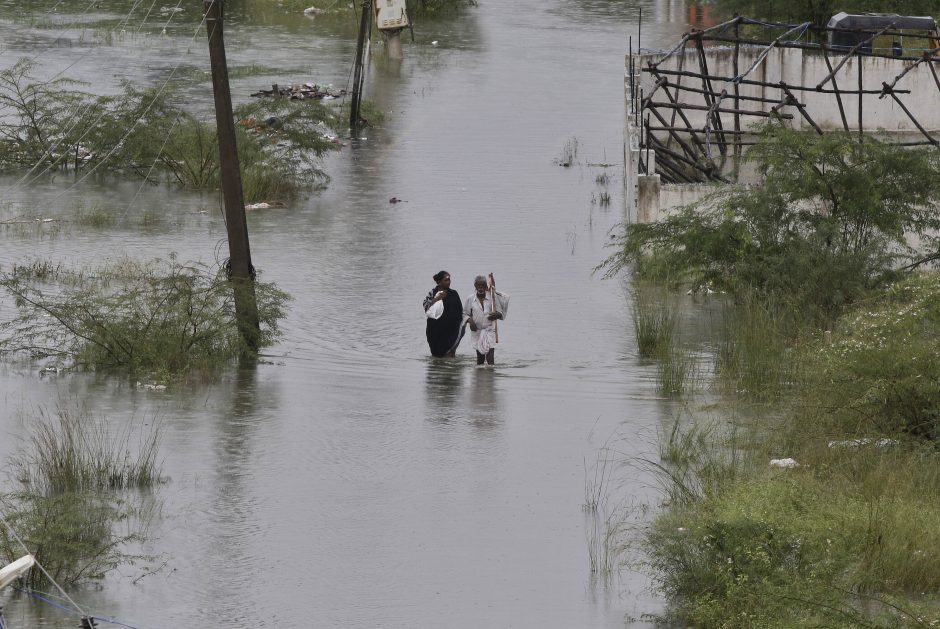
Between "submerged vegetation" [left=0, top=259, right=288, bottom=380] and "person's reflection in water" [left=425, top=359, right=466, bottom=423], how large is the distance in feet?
6.32

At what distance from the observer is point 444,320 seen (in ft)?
53.9

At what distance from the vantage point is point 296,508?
36.0 ft

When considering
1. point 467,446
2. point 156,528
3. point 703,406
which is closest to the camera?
point 156,528

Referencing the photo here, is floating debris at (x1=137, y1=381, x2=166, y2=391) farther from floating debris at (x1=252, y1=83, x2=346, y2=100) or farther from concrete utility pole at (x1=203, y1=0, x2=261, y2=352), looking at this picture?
floating debris at (x1=252, y1=83, x2=346, y2=100)

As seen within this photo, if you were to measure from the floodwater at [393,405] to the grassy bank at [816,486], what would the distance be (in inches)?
19.5

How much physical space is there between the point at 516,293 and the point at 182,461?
348 inches

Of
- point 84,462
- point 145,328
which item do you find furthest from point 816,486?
point 145,328

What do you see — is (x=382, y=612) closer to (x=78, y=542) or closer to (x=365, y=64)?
(x=78, y=542)

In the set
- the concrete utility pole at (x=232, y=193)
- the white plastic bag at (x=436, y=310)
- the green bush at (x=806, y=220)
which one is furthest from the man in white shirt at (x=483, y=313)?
the green bush at (x=806, y=220)

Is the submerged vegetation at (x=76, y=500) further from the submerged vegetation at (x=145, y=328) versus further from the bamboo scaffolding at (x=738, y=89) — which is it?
the bamboo scaffolding at (x=738, y=89)

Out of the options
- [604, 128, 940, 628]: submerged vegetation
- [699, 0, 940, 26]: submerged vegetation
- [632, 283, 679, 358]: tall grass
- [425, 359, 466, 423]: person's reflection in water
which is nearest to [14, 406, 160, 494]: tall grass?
[425, 359, 466, 423]: person's reflection in water

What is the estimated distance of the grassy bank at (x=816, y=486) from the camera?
8.40 meters

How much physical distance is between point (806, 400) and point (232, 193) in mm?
7153

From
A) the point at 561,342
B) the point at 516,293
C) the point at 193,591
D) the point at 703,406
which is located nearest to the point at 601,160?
the point at 516,293
